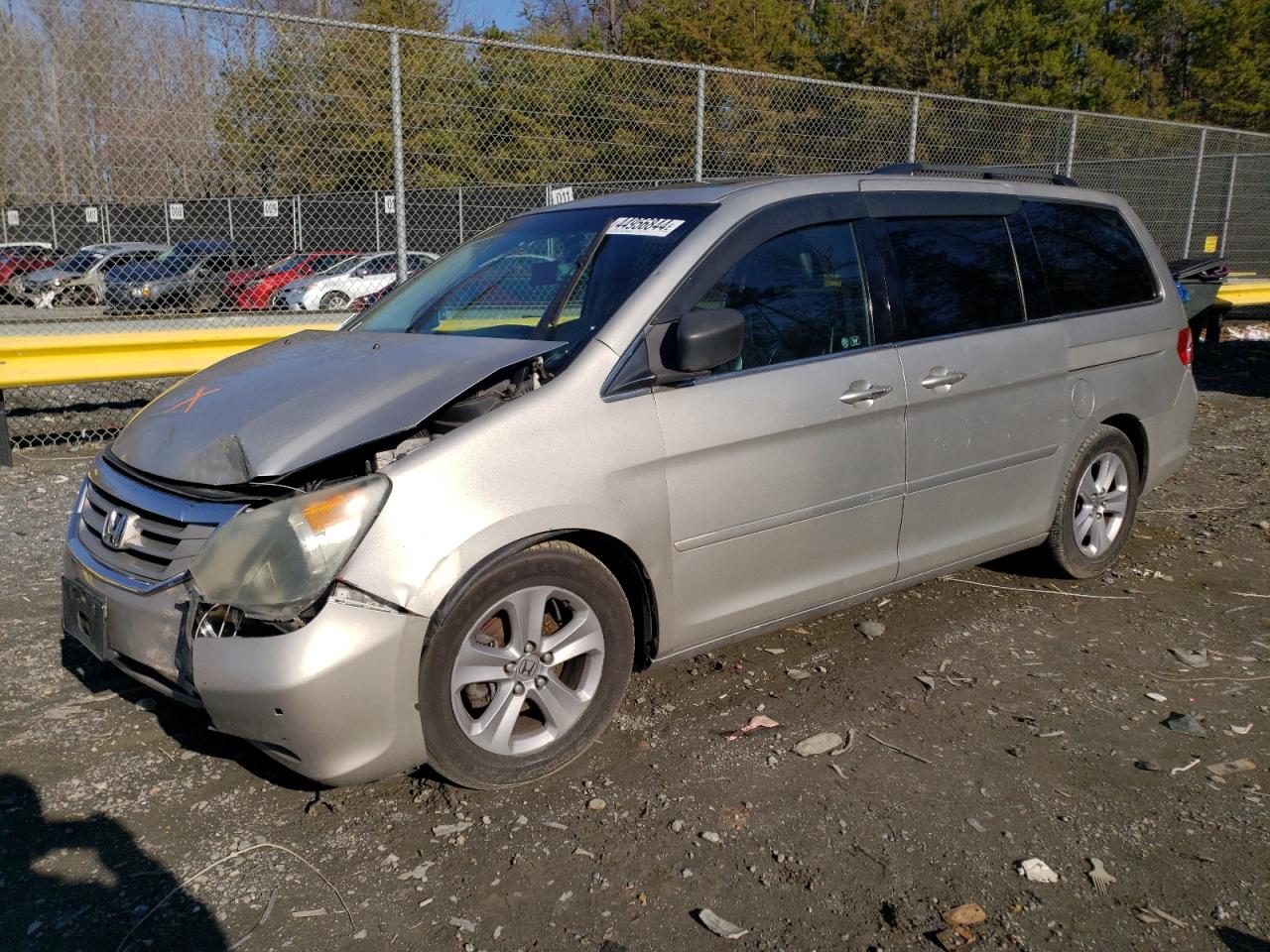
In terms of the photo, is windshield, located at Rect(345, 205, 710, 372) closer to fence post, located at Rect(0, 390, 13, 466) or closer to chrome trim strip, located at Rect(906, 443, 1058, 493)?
chrome trim strip, located at Rect(906, 443, 1058, 493)

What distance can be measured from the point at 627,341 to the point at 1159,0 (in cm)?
3978

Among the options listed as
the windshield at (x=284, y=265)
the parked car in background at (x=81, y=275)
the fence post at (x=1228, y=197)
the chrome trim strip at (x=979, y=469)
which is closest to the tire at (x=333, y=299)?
the windshield at (x=284, y=265)

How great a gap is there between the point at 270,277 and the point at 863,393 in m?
8.28

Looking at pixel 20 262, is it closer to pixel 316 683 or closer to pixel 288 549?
pixel 288 549

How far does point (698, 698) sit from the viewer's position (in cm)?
369

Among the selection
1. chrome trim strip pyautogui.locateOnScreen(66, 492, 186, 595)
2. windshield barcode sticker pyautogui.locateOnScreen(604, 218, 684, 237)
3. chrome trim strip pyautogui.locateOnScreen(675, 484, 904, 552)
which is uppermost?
windshield barcode sticker pyautogui.locateOnScreen(604, 218, 684, 237)

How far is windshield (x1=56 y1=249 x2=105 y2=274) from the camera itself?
10328mm

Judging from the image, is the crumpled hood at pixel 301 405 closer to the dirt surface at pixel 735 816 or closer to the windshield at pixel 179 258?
the dirt surface at pixel 735 816

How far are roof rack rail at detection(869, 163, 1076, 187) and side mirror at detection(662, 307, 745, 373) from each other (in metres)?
1.28

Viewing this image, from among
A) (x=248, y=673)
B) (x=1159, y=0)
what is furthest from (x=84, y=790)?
(x=1159, y=0)

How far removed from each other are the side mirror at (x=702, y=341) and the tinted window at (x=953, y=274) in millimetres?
959

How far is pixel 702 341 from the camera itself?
3.13 m

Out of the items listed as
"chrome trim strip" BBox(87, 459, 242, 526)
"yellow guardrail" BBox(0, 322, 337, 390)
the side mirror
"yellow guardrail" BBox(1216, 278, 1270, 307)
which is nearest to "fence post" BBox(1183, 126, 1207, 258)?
"yellow guardrail" BBox(1216, 278, 1270, 307)

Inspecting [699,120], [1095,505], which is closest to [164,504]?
[1095,505]
